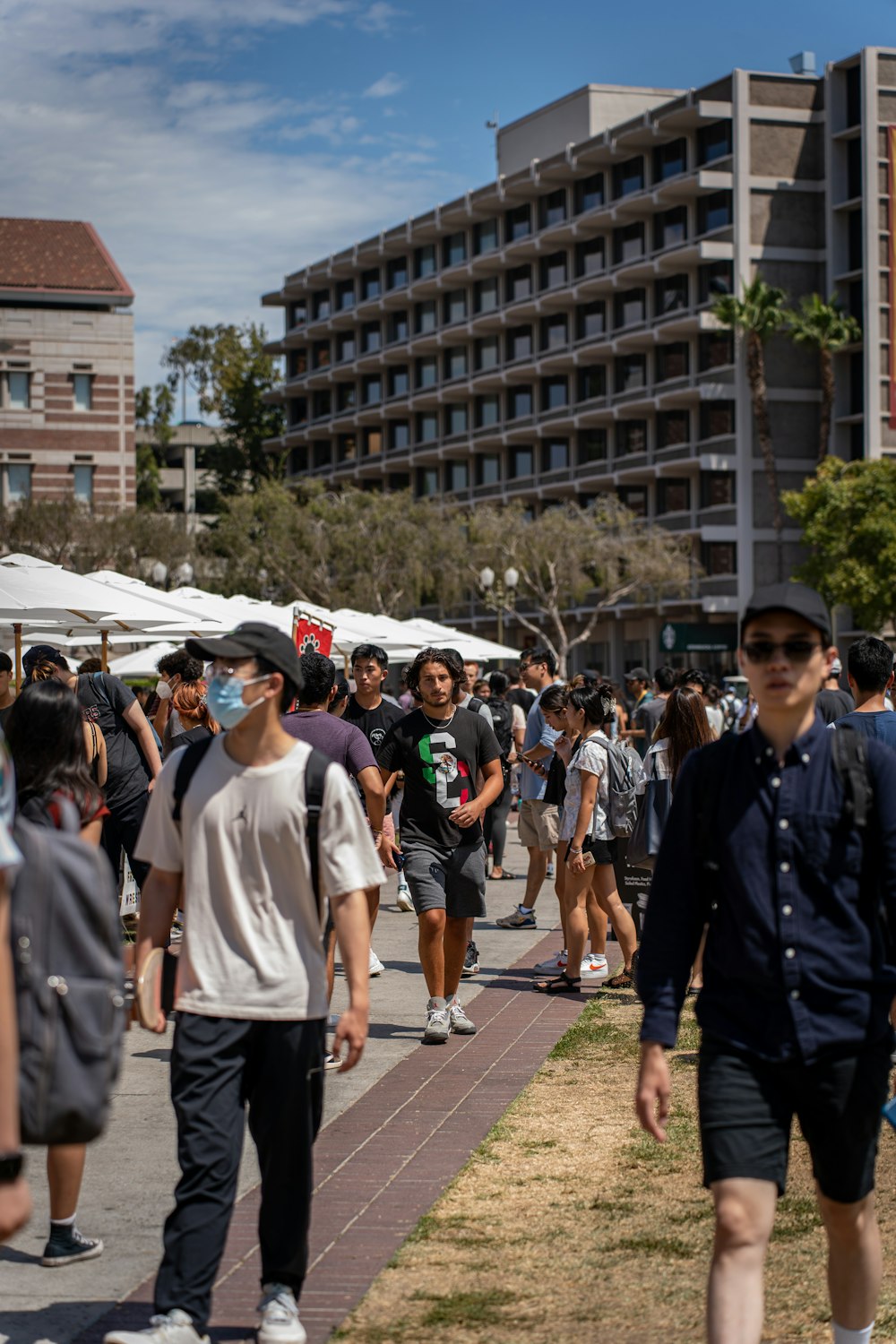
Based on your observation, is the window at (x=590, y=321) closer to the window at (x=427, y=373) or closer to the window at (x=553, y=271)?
the window at (x=553, y=271)

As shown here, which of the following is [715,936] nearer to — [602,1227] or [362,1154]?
[602,1227]

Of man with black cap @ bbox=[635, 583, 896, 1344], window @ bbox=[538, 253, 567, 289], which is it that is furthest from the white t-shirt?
window @ bbox=[538, 253, 567, 289]

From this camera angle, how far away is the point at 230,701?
179 inches

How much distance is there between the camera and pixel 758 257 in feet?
214

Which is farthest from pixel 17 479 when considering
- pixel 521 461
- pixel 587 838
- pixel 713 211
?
pixel 587 838

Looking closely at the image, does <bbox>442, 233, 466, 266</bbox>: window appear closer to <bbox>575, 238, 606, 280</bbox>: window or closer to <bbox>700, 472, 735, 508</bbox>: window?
<bbox>575, 238, 606, 280</bbox>: window

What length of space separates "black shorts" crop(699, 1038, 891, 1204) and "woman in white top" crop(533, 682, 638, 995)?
21.1ft

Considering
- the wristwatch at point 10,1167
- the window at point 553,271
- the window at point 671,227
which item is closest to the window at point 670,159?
the window at point 671,227

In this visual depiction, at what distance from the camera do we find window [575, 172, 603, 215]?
6994 cm

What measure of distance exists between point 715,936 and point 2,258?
7270 cm

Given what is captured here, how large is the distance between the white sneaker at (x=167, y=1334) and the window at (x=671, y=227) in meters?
64.9

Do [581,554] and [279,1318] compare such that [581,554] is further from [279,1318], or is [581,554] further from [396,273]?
[279,1318]

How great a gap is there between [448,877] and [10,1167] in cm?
601

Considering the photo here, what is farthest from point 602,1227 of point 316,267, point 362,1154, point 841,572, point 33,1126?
point 316,267
